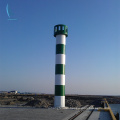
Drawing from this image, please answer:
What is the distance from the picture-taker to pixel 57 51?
2612 cm

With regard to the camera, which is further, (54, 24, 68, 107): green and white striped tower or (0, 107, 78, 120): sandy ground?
(54, 24, 68, 107): green and white striped tower

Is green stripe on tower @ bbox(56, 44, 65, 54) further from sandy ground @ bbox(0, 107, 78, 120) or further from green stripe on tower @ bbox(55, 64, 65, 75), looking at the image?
sandy ground @ bbox(0, 107, 78, 120)

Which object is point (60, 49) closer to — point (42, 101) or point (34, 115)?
point (42, 101)

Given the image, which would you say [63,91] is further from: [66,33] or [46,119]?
[46,119]

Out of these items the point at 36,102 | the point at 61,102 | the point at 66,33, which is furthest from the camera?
the point at 36,102

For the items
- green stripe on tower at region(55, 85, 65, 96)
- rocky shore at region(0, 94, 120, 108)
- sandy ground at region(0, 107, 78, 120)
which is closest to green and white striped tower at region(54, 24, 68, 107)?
green stripe on tower at region(55, 85, 65, 96)

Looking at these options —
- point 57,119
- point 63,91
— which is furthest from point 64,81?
point 57,119

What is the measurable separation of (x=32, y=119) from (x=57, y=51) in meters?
13.3

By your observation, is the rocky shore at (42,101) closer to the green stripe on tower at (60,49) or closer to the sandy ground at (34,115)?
the green stripe on tower at (60,49)

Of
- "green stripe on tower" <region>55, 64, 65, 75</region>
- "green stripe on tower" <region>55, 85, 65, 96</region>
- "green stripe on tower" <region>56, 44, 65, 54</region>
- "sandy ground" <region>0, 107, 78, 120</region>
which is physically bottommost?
"sandy ground" <region>0, 107, 78, 120</region>

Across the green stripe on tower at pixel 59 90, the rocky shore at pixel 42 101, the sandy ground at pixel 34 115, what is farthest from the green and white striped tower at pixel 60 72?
the sandy ground at pixel 34 115

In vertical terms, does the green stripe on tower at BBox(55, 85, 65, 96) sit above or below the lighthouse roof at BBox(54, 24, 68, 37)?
below

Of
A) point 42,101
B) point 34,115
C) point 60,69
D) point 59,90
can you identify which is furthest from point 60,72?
point 34,115

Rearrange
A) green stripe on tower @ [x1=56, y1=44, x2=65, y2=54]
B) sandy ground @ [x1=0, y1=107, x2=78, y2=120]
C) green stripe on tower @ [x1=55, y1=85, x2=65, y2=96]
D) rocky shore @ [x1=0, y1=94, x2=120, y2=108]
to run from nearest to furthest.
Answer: sandy ground @ [x1=0, y1=107, x2=78, y2=120] < green stripe on tower @ [x1=55, y1=85, x2=65, y2=96] < green stripe on tower @ [x1=56, y1=44, x2=65, y2=54] < rocky shore @ [x1=0, y1=94, x2=120, y2=108]
